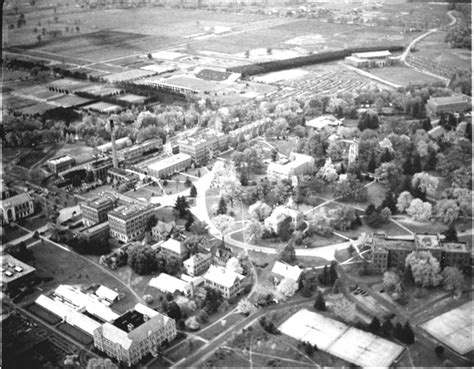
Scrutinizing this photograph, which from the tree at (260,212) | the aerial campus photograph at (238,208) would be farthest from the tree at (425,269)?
the tree at (260,212)

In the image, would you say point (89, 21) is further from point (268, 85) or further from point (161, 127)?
point (161, 127)

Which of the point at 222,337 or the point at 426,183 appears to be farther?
the point at 426,183

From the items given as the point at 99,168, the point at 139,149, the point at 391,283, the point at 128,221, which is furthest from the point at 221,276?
the point at 139,149

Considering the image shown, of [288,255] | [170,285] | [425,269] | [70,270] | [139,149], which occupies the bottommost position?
[70,270]

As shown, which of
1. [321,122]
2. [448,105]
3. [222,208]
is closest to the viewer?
[222,208]

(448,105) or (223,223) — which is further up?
(448,105)

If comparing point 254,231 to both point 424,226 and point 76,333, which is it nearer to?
point 424,226

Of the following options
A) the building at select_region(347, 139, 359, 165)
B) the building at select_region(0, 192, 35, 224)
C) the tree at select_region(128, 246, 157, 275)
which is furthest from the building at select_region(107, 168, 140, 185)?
the building at select_region(347, 139, 359, 165)

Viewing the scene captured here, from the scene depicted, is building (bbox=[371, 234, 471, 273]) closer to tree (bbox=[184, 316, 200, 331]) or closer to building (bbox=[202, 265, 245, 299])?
building (bbox=[202, 265, 245, 299])
